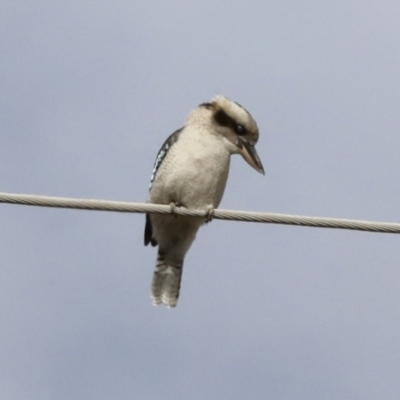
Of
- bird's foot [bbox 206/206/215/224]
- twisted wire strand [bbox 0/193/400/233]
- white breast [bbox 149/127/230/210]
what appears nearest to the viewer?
twisted wire strand [bbox 0/193/400/233]

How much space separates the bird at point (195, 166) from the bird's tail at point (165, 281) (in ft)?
0.24

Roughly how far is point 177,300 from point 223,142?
6.33ft

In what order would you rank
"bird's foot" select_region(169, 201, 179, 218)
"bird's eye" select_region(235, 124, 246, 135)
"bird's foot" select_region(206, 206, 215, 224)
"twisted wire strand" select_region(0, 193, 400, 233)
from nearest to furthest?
"twisted wire strand" select_region(0, 193, 400, 233), "bird's foot" select_region(169, 201, 179, 218), "bird's foot" select_region(206, 206, 215, 224), "bird's eye" select_region(235, 124, 246, 135)

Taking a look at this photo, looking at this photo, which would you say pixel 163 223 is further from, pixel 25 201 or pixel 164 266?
pixel 25 201

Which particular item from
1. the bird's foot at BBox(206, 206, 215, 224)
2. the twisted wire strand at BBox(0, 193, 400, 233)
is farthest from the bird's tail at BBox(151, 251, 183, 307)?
the twisted wire strand at BBox(0, 193, 400, 233)

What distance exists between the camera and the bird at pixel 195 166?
1252 cm

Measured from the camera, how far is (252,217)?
33.2 ft

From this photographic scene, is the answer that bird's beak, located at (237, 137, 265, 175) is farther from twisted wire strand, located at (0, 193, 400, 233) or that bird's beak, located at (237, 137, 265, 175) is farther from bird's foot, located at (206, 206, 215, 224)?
twisted wire strand, located at (0, 193, 400, 233)

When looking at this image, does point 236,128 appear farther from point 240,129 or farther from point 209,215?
point 209,215

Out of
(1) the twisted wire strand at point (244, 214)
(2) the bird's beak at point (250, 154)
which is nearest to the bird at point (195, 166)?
(2) the bird's beak at point (250, 154)

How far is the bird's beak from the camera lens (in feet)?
42.0

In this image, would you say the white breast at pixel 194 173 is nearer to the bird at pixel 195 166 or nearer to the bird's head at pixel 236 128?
Result: the bird at pixel 195 166

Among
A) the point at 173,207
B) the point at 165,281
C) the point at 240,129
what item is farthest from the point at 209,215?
the point at 165,281

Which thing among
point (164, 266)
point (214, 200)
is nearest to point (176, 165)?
point (214, 200)
